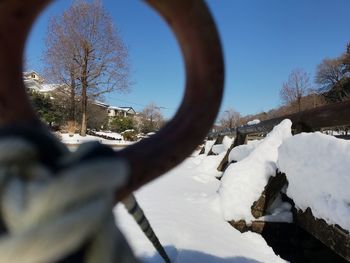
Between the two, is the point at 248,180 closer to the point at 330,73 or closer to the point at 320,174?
the point at 320,174

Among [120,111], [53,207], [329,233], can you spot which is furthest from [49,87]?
[120,111]

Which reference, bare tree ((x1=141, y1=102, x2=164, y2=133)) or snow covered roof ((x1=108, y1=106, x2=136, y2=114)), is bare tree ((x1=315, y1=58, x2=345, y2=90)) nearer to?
bare tree ((x1=141, y1=102, x2=164, y2=133))

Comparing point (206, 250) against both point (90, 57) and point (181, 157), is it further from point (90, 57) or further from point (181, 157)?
point (90, 57)

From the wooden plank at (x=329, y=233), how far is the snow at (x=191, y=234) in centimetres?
32

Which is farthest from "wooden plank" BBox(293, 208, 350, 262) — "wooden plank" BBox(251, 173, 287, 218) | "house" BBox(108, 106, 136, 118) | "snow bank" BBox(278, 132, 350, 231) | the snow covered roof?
the snow covered roof

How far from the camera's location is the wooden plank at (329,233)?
2240mm

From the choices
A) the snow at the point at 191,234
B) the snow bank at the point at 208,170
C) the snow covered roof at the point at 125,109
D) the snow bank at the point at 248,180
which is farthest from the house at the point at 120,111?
the snow at the point at 191,234

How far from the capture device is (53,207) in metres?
0.47

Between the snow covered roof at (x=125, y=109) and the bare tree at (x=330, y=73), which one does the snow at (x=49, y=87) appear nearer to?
the bare tree at (x=330, y=73)

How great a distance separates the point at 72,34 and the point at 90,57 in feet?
5.63

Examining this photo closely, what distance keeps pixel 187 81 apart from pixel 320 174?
6.90 ft

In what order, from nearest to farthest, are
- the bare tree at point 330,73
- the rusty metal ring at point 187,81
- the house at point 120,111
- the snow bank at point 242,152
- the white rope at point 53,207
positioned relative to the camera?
the white rope at point 53,207
the rusty metal ring at point 187,81
the snow bank at point 242,152
the bare tree at point 330,73
the house at point 120,111

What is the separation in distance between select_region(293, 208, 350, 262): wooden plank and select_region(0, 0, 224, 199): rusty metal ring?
1.79 m

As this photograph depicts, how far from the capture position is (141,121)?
52.6 meters
